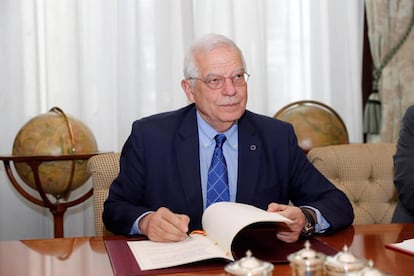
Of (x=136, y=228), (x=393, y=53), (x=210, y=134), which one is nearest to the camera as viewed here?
(x=136, y=228)

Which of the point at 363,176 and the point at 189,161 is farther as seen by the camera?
the point at 363,176

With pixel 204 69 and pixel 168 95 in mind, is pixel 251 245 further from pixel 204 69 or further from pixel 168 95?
pixel 168 95

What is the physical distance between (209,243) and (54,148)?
1998mm

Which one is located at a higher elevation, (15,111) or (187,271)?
(15,111)

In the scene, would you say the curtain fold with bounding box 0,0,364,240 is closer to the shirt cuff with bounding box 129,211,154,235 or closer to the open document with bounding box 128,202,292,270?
the shirt cuff with bounding box 129,211,154,235

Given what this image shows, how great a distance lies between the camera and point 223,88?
2.36m

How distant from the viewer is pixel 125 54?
431 centimetres

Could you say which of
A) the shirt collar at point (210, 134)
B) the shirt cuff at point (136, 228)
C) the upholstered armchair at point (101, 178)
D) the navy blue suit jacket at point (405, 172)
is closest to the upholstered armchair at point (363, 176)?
the navy blue suit jacket at point (405, 172)

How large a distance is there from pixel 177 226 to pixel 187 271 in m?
0.28

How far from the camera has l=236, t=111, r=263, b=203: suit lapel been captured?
2333 millimetres

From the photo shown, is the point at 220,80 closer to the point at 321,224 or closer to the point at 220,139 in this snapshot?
the point at 220,139

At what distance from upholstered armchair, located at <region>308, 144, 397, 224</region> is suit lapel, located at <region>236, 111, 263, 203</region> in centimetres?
56

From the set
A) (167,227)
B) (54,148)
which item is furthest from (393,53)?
(167,227)

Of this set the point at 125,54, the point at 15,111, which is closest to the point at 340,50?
the point at 125,54
